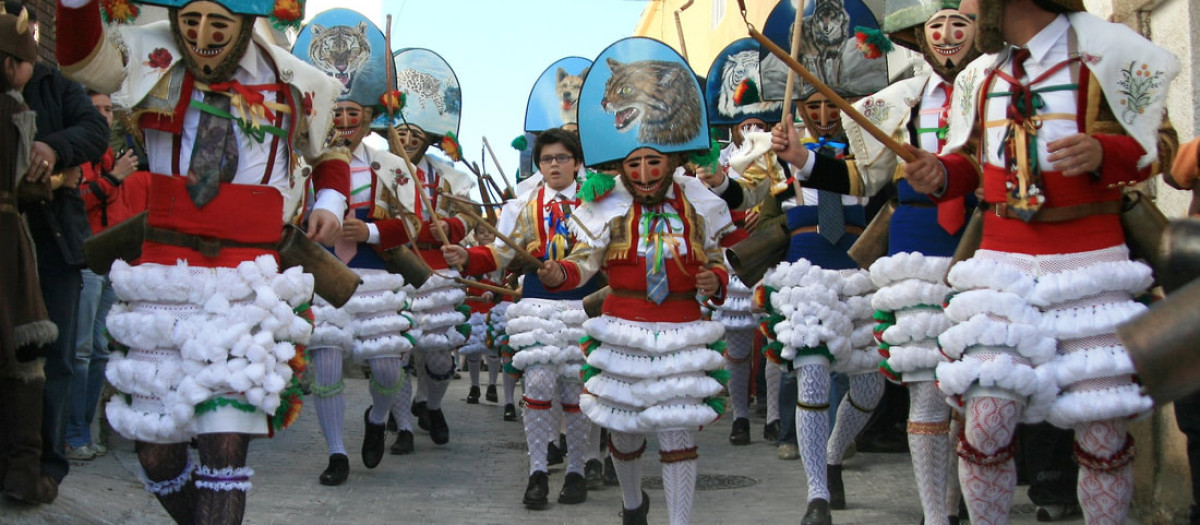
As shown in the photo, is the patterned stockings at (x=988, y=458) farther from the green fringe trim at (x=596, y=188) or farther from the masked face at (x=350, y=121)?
the masked face at (x=350, y=121)

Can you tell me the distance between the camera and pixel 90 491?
702 cm

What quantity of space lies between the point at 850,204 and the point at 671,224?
1.44 m

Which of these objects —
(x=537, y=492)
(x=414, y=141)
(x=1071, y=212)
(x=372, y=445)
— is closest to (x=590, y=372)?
(x=537, y=492)

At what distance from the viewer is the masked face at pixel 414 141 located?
405 inches


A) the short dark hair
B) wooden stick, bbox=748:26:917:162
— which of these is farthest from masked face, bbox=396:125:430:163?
wooden stick, bbox=748:26:917:162

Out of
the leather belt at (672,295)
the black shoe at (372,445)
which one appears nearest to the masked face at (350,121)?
the black shoe at (372,445)

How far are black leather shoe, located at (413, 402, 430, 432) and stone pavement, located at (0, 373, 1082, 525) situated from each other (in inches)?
18.1

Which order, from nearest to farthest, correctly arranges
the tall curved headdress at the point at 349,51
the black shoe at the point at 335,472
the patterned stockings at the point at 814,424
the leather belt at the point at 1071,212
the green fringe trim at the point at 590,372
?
1. the leather belt at the point at 1071,212
2. the green fringe trim at the point at 590,372
3. the patterned stockings at the point at 814,424
4. the black shoe at the point at 335,472
5. the tall curved headdress at the point at 349,51

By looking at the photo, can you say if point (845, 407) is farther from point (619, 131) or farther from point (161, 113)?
point (161, 113)

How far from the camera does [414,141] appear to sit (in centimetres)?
1045

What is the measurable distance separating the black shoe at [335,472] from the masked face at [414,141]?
277 centimetres

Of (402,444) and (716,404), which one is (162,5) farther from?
(402,444)

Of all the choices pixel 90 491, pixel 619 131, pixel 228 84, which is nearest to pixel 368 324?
pixel 90 491

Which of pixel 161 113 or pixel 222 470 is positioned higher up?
pixel 161 113
